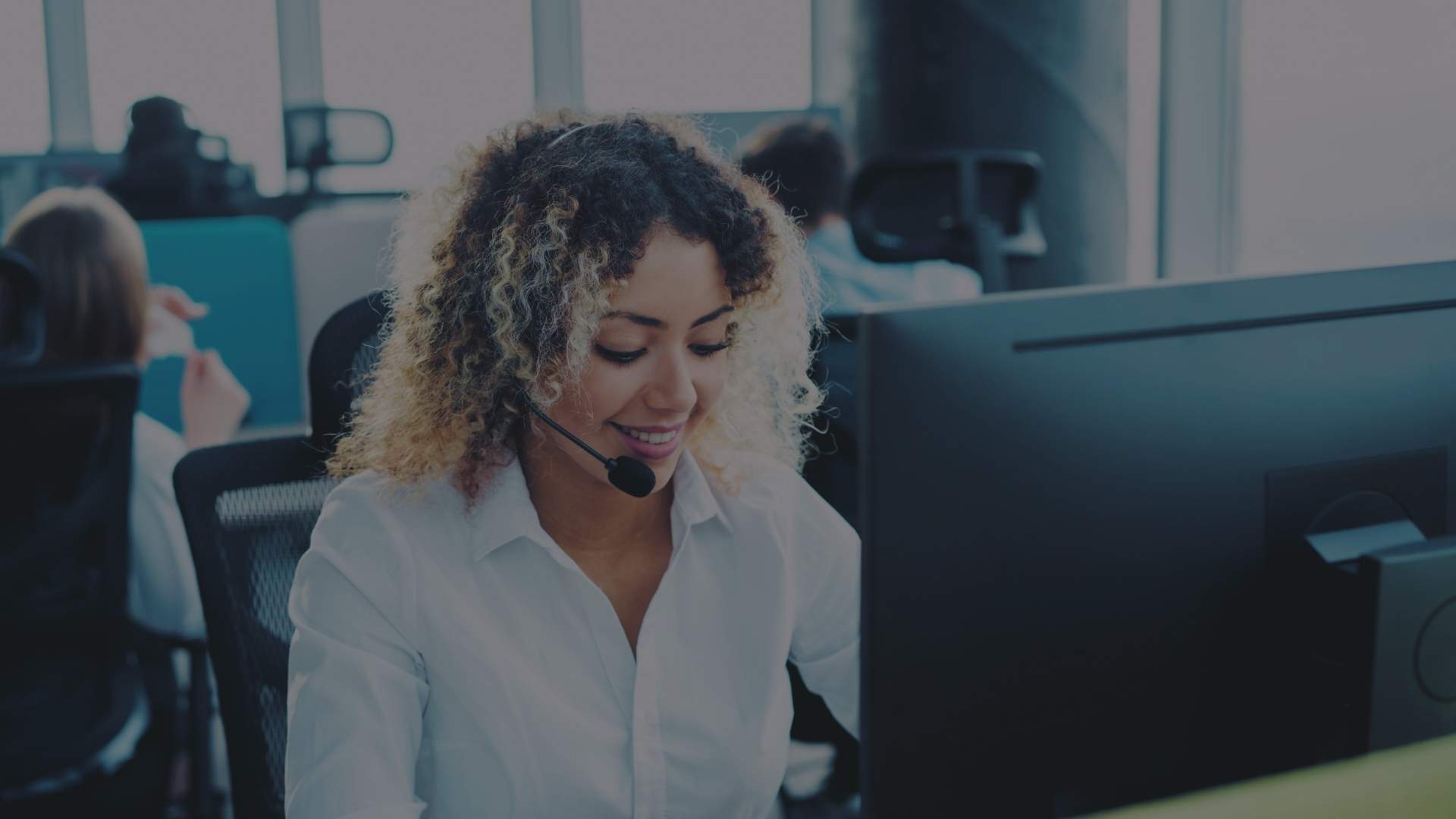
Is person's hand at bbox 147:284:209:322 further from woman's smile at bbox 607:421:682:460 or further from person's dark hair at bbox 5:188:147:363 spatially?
woman's smile at bbox 607:421:682:460

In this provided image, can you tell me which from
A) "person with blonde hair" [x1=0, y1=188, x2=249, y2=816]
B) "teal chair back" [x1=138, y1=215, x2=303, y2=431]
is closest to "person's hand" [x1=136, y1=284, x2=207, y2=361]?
"teal chair back" [x1=138, y1=215, x2=303, y2=431]

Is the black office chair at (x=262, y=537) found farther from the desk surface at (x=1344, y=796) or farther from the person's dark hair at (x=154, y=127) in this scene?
the person's dark hair at (x=154, y=127)

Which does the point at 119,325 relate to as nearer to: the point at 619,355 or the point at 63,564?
the point at 63,564

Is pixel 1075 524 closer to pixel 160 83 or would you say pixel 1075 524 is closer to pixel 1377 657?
pixel 1377 657

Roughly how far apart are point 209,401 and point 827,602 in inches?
60.0

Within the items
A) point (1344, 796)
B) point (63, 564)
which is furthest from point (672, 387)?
point (63, 564)

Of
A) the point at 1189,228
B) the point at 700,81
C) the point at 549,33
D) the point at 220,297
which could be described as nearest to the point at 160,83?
the point at 549,33

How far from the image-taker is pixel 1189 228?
280 cm

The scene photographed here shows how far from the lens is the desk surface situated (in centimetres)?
46

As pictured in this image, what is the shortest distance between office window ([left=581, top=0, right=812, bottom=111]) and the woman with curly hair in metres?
4.02

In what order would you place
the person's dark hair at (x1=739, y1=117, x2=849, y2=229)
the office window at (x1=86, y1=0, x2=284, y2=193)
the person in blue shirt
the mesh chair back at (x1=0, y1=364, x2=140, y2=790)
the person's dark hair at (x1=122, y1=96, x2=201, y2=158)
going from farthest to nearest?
the office window at (x1=86, y1=0, x2=284, y2=193)
the person's dark hair at (x1=122, y1=96, x2=201, y2=158)
the person's dark hair at (x1=739, y1=117, x2=849, y2=229)
the person in blue shirt
the mesh chair back at (x1=0, y1=364, x2=140, y2=790)

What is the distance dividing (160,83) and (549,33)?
5.08 feet

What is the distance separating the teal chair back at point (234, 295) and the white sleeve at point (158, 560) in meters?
0.76

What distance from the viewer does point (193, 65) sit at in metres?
4.86
